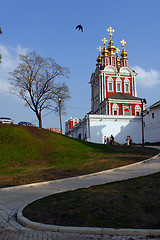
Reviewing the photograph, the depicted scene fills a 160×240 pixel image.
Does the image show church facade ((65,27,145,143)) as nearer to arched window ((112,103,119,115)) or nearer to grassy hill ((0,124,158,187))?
arched window ((112,103,119,115))

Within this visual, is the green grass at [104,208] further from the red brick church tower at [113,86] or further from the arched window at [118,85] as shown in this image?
the arched window at [118,85]

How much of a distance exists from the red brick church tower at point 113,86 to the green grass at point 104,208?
42.8 m

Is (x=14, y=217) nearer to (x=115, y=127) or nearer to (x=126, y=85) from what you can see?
(x=115, y=127)

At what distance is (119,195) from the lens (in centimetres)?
788

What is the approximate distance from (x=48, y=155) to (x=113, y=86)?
38823 mm

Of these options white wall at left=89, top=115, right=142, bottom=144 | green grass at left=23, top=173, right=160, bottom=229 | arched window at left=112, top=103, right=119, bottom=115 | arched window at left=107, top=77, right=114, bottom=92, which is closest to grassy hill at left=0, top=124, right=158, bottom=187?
green grass at left=23, top=173, right=160, bottom=229

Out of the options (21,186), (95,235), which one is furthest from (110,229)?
(21,186)

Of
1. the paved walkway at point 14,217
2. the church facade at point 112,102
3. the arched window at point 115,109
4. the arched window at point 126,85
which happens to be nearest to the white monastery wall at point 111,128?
the church facade at point 112,102

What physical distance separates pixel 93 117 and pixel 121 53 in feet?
91.2

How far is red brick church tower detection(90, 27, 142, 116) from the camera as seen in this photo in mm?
51500

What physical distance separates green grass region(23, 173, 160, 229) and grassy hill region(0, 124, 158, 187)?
6.08 m

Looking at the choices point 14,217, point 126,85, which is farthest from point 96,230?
point 126,85

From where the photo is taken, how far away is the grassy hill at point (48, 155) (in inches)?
651

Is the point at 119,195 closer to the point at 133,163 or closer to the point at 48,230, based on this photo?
the point at 48,230
